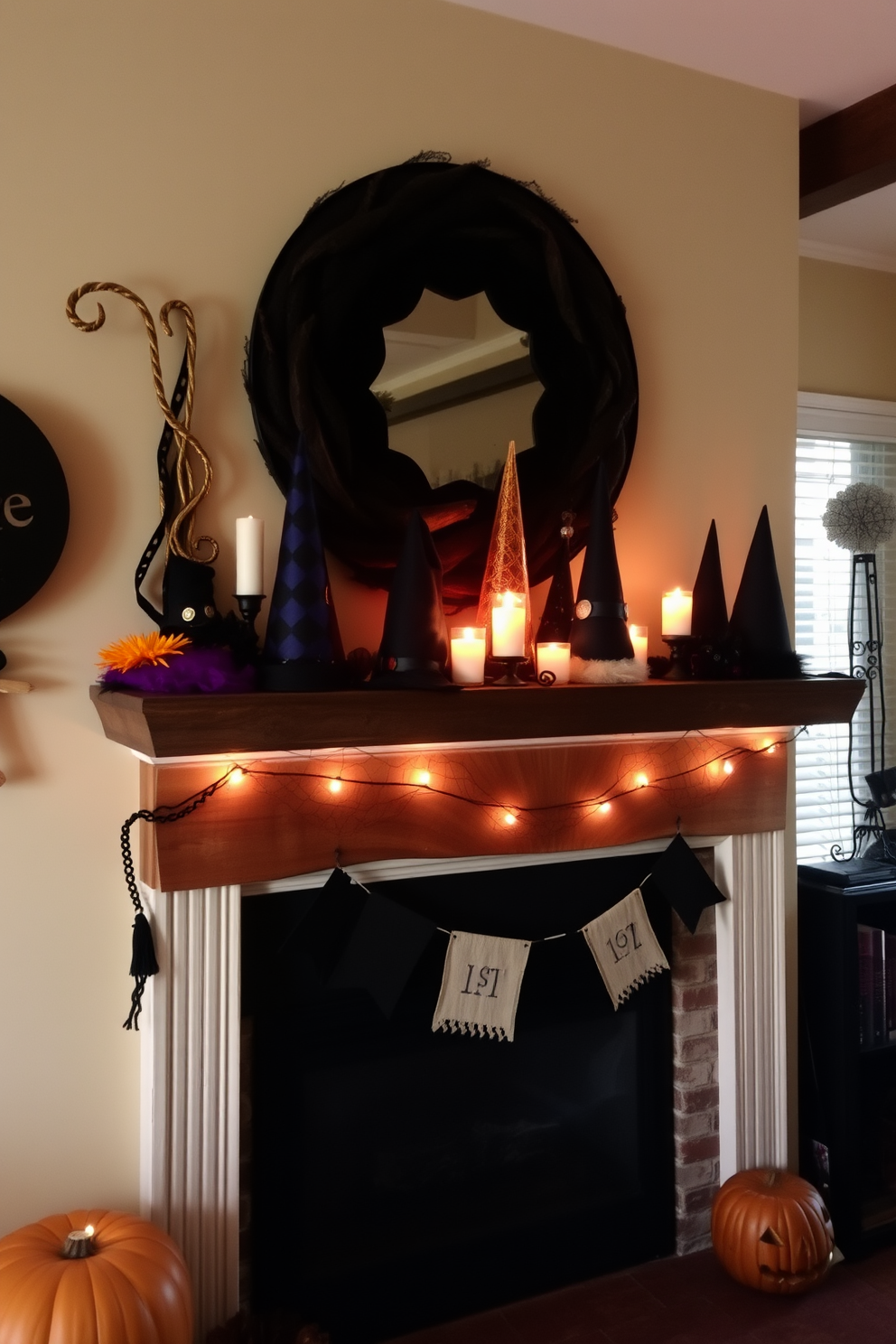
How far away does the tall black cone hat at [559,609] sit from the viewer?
2.13m

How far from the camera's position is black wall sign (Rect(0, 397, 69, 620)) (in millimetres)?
1754

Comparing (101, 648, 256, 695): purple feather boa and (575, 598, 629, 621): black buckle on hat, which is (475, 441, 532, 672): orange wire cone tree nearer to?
(575, 598, 629, 621): black buckle on hat

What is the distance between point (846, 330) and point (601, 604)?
1779 mm

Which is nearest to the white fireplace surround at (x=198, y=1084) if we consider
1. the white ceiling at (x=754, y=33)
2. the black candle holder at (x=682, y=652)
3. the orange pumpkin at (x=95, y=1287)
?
the orange pumpkin at (x=95, y=1287)

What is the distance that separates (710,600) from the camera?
7.50ft

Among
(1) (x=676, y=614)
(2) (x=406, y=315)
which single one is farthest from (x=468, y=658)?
(2) (x=406, y=315)

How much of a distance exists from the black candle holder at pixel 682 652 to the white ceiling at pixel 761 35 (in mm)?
1220

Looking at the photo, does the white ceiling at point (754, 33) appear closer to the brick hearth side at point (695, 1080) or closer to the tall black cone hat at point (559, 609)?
the tall black cone hat at point (559, 609)

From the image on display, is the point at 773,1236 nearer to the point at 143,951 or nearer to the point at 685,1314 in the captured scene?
the point at 685,1314

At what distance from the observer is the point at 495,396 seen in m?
2.17

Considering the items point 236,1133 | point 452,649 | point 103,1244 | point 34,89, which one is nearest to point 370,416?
point 452,649

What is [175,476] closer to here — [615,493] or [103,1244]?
[615,493]

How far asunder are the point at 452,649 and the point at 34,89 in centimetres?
116

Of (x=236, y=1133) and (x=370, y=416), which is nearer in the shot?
(x=236, y=1133)
